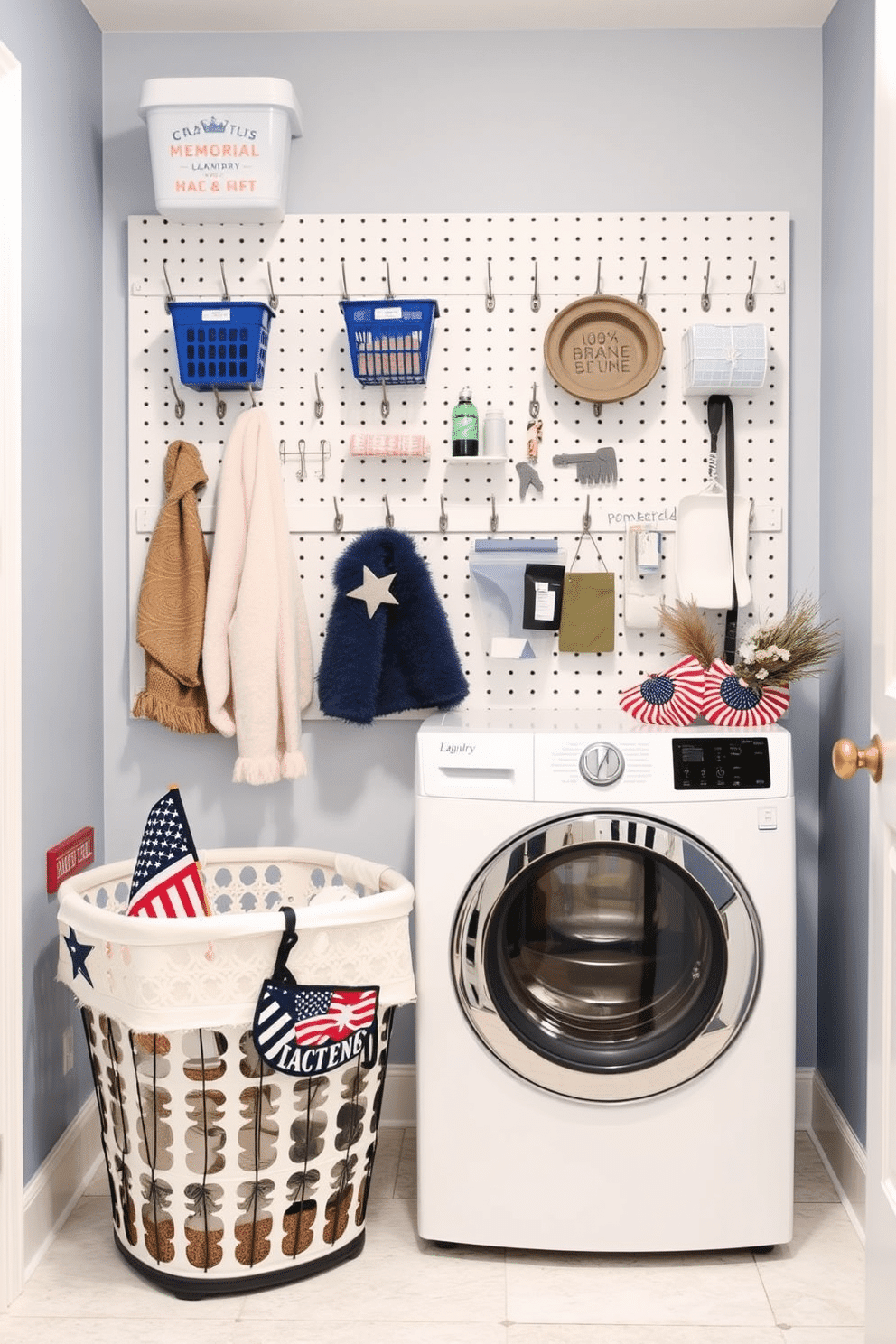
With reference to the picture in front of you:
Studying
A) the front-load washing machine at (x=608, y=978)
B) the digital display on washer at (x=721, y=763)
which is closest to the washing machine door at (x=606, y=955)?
the front-load washing machine at (x=608, y=978)

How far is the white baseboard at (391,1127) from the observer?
219 centimetres

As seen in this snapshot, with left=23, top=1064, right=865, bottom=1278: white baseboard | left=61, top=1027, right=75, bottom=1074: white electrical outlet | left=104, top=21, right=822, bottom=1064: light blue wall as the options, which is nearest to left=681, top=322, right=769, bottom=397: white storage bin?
left=104, top=21, right=822, bottom=1064: light blue wall

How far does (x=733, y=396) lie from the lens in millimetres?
2611

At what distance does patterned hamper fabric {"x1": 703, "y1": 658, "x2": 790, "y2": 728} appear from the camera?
229 centimetres

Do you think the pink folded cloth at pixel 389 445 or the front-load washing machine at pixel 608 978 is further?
the pink folded cloth at pixel 389 445

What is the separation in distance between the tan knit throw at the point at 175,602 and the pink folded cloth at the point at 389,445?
0.36m

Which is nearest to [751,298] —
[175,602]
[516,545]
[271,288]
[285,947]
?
[516,545]

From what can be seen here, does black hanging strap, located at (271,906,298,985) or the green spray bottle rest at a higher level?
the green spray bottle

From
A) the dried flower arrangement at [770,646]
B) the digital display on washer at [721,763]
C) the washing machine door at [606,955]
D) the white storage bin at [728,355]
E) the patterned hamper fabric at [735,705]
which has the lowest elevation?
the washing machine door at [606,955]

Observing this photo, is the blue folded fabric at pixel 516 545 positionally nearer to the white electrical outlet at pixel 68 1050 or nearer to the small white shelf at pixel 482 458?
the small white shelf at pixel 482 458

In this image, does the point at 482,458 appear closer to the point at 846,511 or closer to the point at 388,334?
the point at 388,334

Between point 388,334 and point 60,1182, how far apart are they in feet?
6.10

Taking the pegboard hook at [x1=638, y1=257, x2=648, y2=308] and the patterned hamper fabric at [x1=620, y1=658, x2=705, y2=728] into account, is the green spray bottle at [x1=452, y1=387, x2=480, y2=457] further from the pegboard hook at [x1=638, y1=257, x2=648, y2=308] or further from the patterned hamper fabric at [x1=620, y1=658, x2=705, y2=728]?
the patterned hamper fabric at [x1=620, y1=658, x2=705, y2=728]

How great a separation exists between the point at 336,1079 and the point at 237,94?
→ 77.5 inches
